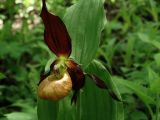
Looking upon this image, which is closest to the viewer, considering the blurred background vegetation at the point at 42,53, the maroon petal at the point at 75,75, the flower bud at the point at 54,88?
the flower bud at the point at 54,88

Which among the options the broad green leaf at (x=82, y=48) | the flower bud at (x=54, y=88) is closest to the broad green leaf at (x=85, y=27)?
the broad green leaf at (x=82, y=48)

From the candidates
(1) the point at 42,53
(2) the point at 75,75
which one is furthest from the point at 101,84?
(1) the point at 42,53

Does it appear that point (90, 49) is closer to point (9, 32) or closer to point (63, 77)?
point (63, 77)

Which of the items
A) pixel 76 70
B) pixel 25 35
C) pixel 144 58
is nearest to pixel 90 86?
pixel 76 70

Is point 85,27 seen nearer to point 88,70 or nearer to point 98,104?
point 88,70

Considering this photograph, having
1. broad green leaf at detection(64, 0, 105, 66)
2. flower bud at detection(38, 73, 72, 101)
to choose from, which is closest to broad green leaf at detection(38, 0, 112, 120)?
broad green leaf at detection(64, 0, 105, 66)

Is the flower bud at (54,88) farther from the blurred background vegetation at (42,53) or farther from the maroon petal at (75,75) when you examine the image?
the blurred background vegetation at (42,53)

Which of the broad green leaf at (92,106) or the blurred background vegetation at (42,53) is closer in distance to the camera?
the broad green leaf at (92,106)
